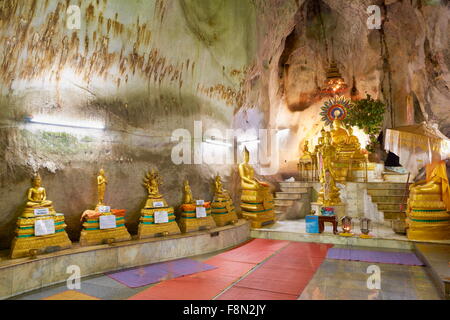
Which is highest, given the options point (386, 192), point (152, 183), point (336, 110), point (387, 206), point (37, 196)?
point (336, 110)

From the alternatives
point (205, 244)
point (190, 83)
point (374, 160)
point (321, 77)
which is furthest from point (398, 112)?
point (205, 244)

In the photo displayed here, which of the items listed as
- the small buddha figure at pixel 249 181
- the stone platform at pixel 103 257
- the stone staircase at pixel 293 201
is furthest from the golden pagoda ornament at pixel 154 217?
the stone staircase at pixel 293 201

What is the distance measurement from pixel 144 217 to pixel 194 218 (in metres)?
0.96

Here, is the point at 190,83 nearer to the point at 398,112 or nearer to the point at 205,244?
the point at 205,244

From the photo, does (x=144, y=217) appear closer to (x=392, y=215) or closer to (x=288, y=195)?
(x=288, y=195)

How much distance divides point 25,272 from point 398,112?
1210cm

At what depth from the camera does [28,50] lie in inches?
162

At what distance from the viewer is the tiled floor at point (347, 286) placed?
3404 millimetres

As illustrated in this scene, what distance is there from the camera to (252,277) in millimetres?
4039

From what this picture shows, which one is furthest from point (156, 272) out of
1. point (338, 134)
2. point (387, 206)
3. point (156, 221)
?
point (338, 134)

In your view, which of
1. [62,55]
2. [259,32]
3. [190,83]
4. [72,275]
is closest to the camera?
[72,275]

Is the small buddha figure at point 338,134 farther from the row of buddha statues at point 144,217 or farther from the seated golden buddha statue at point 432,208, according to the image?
the seated golden buddha statue at point 432,208

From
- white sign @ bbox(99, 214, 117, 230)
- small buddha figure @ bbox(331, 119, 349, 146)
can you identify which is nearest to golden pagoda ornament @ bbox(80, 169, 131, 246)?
white sign @ bbox(99, 214, 117, 230)

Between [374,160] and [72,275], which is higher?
[374,160]
